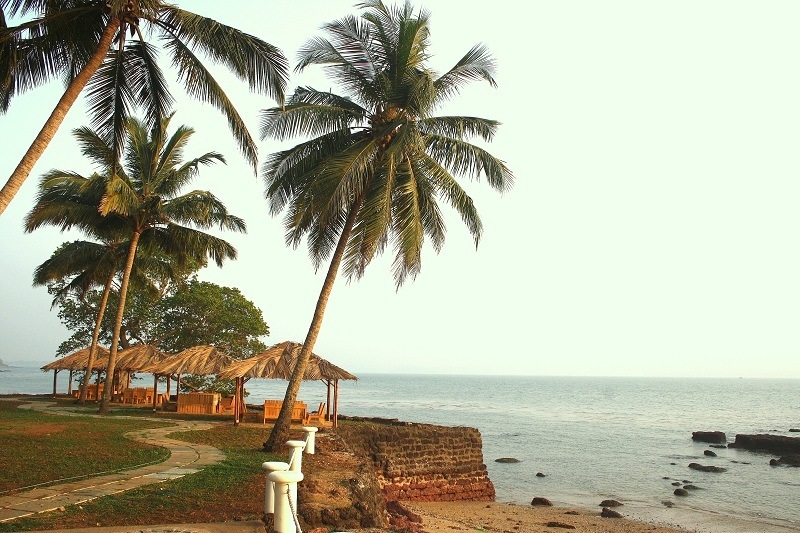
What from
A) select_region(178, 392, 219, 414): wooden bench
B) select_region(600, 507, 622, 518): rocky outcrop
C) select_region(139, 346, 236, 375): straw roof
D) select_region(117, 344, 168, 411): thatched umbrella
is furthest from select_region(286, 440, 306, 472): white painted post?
select_region(117, 344, 168, 411): thatched umbrella

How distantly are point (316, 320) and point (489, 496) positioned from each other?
8920 millimetres

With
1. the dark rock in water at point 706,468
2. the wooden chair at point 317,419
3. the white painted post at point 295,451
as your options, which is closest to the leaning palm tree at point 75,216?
the wooden chair at point 317,419

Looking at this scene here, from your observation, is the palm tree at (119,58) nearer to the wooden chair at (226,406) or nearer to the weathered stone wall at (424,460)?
the weathered stone wall at (424,460)

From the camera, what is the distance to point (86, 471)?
388 inches

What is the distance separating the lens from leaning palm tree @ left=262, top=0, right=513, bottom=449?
13242 millimetres

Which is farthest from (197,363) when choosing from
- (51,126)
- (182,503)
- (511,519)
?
(51,126)

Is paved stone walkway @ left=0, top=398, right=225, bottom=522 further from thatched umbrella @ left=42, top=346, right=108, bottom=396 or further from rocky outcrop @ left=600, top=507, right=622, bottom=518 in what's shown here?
thatched umbrella @ left=42, top=346, right=108, bottom=396

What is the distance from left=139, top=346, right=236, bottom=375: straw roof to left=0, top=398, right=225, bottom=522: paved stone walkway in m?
5.96

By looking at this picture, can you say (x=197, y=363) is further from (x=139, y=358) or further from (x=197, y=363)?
(x=139, y=358)

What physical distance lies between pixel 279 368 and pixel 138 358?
8877mm

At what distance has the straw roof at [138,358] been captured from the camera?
79.1 feet

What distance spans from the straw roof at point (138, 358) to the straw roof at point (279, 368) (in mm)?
6628

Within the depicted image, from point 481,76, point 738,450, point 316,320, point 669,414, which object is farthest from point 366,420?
point 669,414

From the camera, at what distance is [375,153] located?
13773 millimetres
